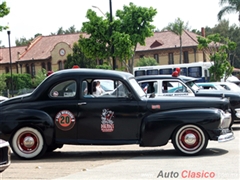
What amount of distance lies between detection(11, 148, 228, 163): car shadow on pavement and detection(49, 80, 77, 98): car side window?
1363 mm

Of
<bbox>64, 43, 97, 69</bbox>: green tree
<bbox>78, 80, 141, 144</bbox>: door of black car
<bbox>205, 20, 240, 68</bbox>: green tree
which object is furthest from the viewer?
<bbox>205, 20, 240, 68</bbox>: green tree

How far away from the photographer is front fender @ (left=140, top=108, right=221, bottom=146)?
35.6 feet

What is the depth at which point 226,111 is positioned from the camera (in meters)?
11.4

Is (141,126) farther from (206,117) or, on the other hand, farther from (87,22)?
(87,22)

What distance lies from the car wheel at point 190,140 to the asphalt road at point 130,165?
0.18 meters

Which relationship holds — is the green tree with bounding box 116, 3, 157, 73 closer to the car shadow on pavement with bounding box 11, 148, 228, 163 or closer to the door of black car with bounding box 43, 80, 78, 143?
the car shadow on pavement with bounding box 11, 148, 228, 163

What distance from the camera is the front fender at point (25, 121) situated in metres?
11.1

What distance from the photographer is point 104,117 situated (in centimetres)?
1102

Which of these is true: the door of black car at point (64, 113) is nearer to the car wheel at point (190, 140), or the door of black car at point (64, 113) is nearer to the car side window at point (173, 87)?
the car wheel at point (190, 140)

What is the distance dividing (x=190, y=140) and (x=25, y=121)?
3.50 meters

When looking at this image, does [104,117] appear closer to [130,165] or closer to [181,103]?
[130,165]

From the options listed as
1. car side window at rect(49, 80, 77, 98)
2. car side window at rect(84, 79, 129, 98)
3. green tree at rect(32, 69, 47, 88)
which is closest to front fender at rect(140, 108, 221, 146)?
car side window at rect(84, 79, 129, 98)

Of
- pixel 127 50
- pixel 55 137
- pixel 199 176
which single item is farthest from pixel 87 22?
pixel 199 176

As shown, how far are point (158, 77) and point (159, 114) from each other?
16.7 ft
